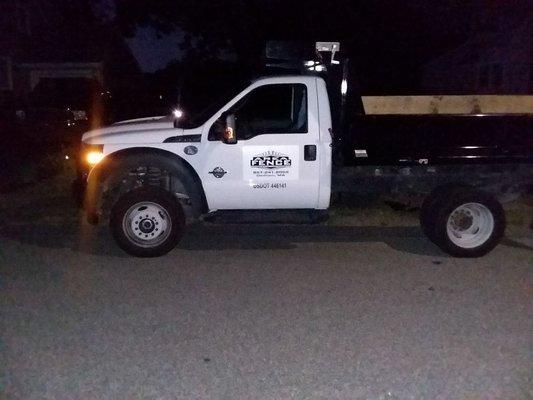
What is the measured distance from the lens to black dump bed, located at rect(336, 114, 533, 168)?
7879mm

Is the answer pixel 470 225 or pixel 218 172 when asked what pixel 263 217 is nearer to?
pixel 218 172

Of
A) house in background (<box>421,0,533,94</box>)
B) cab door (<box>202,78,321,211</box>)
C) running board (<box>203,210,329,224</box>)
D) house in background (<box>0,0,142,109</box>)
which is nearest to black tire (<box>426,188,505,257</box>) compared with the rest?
running board (<box>203,210,329,224</box>)

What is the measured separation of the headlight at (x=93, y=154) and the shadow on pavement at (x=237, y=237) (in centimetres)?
107

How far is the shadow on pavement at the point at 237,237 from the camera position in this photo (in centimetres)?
848

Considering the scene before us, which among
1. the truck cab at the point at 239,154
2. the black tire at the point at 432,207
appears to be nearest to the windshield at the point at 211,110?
the truck cab at the point at 239,154

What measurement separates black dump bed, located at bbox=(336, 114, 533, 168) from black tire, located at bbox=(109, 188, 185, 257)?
2031 mm

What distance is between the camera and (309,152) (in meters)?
7.84

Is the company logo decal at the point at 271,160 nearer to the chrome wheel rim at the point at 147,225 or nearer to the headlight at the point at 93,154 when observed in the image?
the chrome wheel rim at the point at 147,225

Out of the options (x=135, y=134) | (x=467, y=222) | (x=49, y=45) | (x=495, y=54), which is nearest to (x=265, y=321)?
(x=135, y=134)

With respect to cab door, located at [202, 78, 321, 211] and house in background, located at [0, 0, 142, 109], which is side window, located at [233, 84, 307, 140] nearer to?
cab door, located at [202, 78, 321, 211]

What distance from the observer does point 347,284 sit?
6891mm

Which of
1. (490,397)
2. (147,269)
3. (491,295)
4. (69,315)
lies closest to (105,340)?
(69,315)

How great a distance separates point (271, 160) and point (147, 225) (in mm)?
1588

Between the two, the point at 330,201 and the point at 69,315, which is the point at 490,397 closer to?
the point at 69,315
